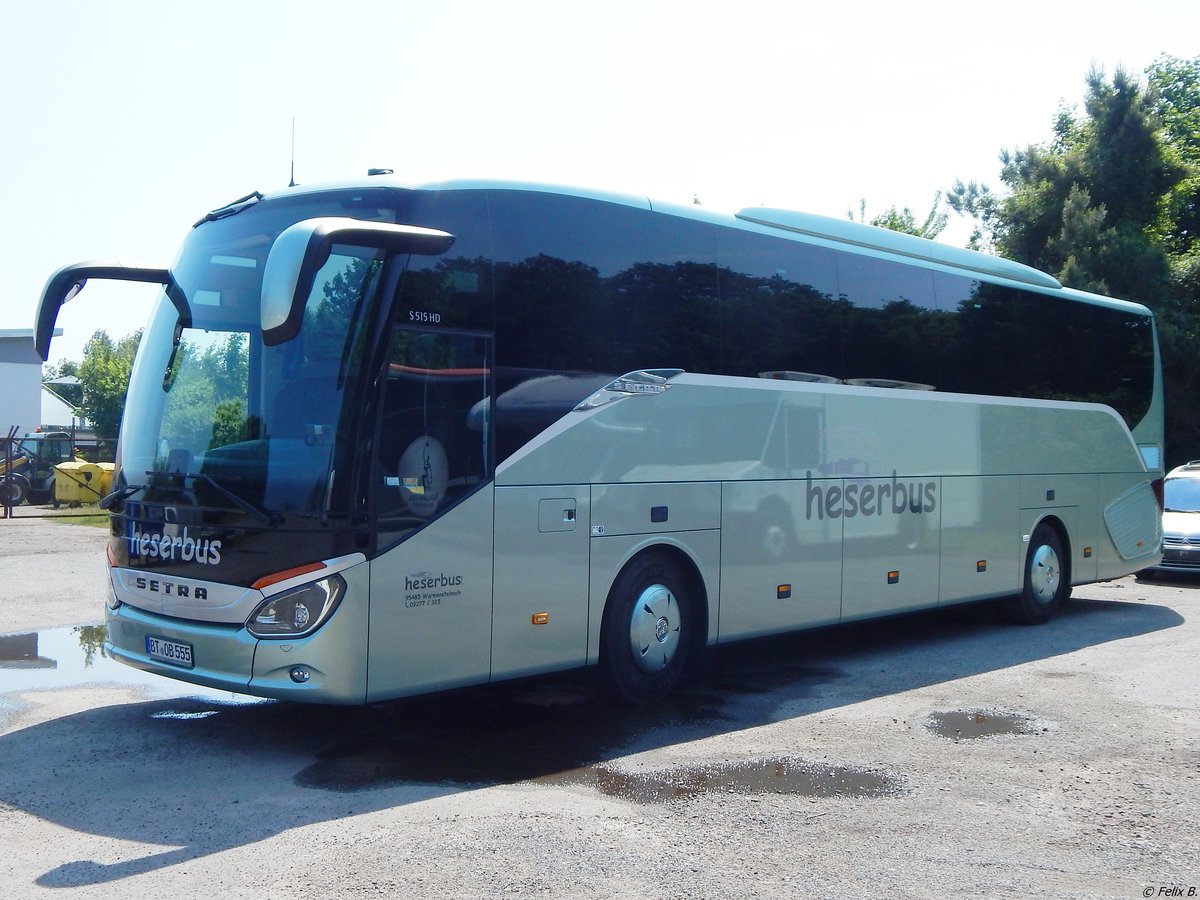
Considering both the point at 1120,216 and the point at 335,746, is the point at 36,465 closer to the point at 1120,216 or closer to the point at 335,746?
the point at 335,746

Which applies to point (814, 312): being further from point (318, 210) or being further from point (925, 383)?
point (318, 210)

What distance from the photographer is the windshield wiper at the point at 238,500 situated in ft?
22.5

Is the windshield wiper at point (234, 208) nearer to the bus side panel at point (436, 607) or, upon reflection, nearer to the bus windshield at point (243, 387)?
the bus windshield at point (243, 387)

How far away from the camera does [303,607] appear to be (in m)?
Result: 6.85

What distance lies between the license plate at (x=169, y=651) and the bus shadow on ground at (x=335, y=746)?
0.56 meters

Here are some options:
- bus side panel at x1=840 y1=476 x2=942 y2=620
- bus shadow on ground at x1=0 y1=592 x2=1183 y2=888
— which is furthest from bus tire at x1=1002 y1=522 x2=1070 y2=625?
bus shadow on ground at x1=0 y1=592 x2=1183 y2=888

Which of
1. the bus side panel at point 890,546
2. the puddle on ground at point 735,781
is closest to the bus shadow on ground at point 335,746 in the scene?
the puddle on ground at point 735,781

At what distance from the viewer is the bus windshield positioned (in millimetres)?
6895

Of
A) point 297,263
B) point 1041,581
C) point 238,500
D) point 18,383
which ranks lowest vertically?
point 1041,581

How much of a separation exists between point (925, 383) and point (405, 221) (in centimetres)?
639

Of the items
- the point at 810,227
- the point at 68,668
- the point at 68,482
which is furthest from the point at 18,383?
the point at 810,227

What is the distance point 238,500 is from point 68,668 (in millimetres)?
4068

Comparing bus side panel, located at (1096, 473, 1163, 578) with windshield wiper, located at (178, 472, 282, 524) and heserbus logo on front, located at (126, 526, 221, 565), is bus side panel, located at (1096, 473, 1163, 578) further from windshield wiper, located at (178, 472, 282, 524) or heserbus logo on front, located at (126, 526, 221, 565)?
heserbus logo on front, located at (126, 526, 221, 565)

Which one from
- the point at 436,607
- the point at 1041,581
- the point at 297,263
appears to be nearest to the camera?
the point at 297,263
